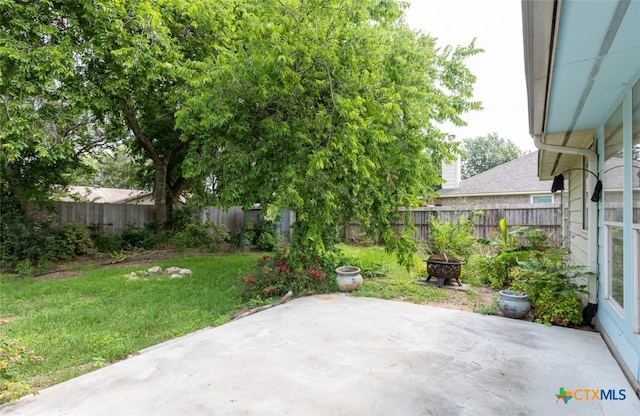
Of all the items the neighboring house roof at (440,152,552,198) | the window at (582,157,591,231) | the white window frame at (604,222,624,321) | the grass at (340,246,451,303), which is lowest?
the grass at (340,246,451,303)

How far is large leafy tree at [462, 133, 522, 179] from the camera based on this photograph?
2917cm

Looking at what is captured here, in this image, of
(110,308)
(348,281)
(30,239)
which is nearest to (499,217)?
(348,281)

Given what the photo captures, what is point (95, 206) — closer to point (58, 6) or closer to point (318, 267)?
point (58, 6)

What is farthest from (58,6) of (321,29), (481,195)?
(481,195)

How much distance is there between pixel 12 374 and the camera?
92.7 inches

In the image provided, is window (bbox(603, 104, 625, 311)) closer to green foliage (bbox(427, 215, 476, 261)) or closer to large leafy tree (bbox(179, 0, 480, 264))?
large leafy tree (bbox(179, 0, 480, 264))

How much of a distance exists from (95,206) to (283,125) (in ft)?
24.1

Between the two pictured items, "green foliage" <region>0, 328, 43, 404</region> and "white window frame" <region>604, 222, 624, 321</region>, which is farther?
"white window frame" <region>604, 222, 624, 321</region>

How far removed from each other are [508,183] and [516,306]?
10063mm

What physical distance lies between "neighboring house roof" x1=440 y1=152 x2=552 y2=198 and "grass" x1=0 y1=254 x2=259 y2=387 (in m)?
10.3

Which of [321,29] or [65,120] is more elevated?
[321,29]

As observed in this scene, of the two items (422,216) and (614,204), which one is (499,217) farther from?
(614,204)

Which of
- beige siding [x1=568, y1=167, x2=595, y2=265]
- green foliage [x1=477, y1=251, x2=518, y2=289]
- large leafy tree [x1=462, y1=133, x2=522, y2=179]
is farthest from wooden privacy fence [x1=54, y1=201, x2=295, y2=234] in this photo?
large leafy tree [x1=462, y1=133, x2=522, y2=179]

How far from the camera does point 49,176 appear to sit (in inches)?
306
